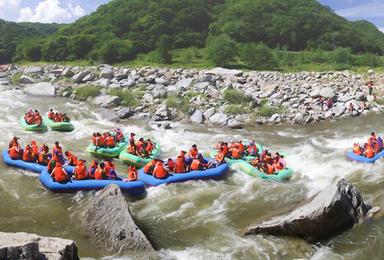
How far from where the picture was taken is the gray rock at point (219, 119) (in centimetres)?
2308

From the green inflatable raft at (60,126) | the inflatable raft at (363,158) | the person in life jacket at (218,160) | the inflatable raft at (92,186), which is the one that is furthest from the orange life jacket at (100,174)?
the inflatable raft at (363,158)

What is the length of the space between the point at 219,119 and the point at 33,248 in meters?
16.9

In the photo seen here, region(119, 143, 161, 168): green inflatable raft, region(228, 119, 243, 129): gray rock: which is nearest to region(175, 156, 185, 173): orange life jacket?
region(119, 143, 161, 168): green inflatable raft

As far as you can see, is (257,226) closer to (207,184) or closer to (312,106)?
(207,184)

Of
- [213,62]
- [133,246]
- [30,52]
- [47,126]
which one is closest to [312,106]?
[47,126]

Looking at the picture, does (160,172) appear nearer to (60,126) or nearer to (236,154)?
(236,154)

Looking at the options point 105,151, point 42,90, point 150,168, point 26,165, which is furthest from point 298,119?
point 42,90

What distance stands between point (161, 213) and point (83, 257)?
10.4 feet

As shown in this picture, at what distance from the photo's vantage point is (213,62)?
152ft

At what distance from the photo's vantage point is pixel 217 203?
12875mm

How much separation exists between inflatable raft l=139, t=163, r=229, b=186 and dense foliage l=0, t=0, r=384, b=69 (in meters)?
31.4

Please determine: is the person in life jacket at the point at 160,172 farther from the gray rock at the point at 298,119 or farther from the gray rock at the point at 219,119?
the gray rock at the point at 298,119

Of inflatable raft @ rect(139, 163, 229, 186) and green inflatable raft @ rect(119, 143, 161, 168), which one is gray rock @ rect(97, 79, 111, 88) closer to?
green inflatable raft @ rect(119, 143, 161, 168)

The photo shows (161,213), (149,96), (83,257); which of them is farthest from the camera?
(149,96)
